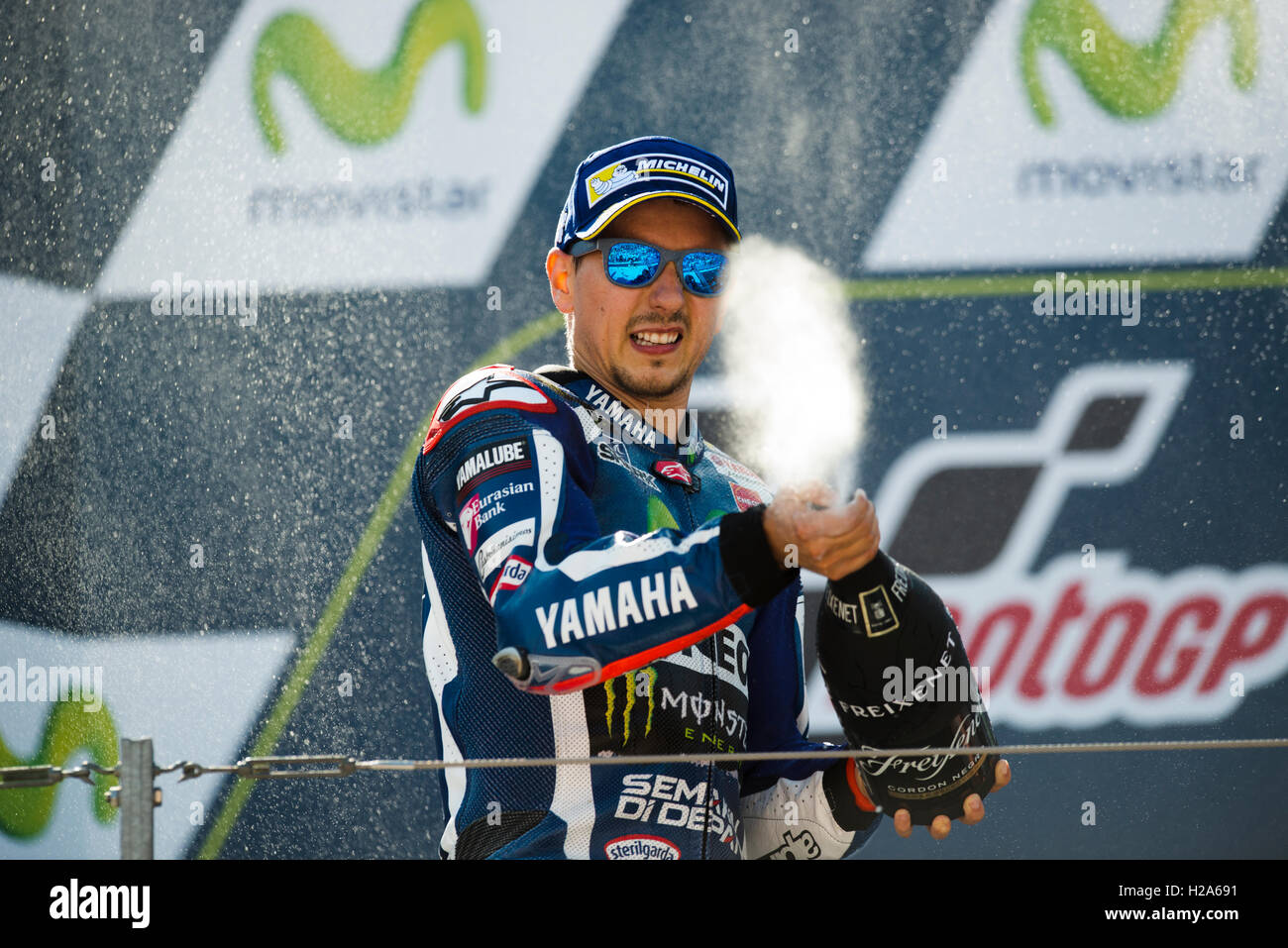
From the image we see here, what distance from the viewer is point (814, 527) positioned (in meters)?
1.61

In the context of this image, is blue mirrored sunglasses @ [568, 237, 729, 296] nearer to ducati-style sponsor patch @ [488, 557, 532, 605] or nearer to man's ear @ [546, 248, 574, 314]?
man's ear @ [546, 248, 574, 314]

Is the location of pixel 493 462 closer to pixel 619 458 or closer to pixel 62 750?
pixel 619 458

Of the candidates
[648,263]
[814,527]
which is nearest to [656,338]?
[648,263]

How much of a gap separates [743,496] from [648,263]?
1.31 feet

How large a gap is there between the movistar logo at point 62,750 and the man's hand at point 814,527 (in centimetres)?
269

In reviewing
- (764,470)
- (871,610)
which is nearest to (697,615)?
(871,610)

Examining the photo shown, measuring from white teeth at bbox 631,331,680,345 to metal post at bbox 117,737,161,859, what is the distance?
1.00m

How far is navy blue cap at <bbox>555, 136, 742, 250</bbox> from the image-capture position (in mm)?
2146

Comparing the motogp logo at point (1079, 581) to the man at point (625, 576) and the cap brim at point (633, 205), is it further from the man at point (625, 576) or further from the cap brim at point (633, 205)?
the cap brim at point (633, 205)

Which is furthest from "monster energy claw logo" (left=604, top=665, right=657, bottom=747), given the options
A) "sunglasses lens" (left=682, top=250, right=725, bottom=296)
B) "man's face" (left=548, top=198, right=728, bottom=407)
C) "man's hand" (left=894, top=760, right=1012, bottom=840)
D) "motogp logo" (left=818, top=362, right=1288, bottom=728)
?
"motogp logo" (left=818, top=362, right=1288, bottom=728)

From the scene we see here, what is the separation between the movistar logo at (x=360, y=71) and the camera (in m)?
3.78

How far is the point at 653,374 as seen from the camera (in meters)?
2.20
